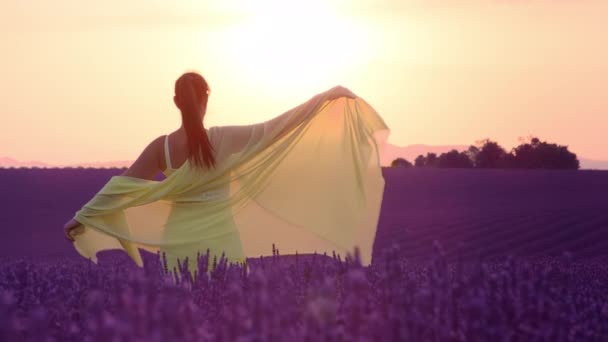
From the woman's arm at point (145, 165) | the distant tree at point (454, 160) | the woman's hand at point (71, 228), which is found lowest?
the woman's hand at point (71, 228)

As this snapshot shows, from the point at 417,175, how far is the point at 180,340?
24.4 m

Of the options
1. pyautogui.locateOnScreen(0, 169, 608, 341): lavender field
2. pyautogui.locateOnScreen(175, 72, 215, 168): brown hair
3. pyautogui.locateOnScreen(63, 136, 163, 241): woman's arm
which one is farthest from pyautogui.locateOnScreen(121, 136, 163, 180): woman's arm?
pyautogui.locateOnScreen(0, 169, 608, 341): lavender field

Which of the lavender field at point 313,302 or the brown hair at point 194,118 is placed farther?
the brown hair at point 194,118

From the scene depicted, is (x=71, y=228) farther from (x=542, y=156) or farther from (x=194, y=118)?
(x=542, y=156)

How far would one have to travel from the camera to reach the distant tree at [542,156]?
111 feet

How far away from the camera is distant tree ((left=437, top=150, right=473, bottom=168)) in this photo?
35.2 m

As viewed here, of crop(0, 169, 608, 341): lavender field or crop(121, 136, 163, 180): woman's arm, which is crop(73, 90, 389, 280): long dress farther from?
crop(0, 169, 608, 341): lavender field

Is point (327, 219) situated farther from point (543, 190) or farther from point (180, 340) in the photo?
point (543, 190)

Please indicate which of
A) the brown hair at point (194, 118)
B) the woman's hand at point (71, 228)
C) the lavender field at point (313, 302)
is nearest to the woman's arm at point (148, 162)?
the brown hair at point (194, 118)

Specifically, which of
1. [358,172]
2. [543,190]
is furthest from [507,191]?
[358,172]

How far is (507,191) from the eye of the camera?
24172 millimetres

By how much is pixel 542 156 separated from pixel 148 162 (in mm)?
28645

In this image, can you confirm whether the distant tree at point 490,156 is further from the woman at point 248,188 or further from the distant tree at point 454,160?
the woman at point 248,188

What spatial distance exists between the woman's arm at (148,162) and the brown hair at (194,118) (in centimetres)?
36
